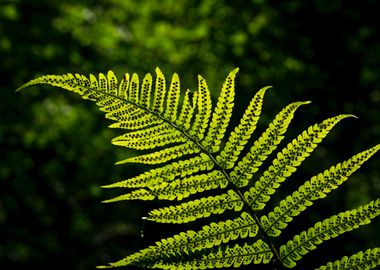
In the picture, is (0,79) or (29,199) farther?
(0,79)

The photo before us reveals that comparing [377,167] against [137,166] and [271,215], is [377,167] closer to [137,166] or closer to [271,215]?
[137,166]

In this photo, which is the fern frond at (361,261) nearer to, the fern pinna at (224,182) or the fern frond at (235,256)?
the fern pinna at (224,182)

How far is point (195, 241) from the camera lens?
97 centimetres

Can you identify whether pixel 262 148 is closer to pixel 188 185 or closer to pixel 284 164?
pixel 284 164

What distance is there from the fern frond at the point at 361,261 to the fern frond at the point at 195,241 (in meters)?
0.14

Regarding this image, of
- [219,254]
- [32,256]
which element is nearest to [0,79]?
[32,256]

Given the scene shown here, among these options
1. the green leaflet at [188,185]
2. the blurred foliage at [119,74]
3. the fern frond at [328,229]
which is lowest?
the fern frond at [328,229]

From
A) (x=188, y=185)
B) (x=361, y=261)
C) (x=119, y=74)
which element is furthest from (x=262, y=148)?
(x=119, y=74)

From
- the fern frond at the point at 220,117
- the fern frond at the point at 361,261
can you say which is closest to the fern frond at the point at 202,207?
the fern frond at the point at 220,117

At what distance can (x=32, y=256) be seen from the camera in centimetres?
878

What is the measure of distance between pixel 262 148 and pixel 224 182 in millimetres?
109

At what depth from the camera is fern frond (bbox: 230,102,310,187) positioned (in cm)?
99

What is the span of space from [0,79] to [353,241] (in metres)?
7.82

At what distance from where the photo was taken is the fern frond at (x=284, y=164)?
97 centimetres
